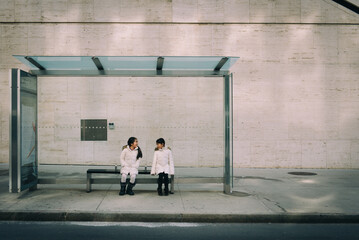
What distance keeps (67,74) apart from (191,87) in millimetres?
6045

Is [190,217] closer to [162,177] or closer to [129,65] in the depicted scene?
[162,177]

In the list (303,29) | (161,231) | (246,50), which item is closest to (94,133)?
(246,50)

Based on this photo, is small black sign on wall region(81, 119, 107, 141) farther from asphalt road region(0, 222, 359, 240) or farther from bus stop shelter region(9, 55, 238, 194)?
asphalt road region(0, 222, 359, 240)

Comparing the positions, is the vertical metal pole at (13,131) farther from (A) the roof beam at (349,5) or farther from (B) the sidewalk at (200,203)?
(A) the roof beam at (349,5)

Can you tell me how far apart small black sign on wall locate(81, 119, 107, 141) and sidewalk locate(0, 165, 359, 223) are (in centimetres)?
372

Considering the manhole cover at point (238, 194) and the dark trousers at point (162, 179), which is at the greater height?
the dark trousers at point (162, 179)

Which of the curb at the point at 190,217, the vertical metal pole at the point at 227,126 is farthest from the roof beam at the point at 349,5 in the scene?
the curb at the point at 190,217

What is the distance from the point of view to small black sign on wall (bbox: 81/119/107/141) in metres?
12.9

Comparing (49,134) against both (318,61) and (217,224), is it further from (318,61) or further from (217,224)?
(318,61)

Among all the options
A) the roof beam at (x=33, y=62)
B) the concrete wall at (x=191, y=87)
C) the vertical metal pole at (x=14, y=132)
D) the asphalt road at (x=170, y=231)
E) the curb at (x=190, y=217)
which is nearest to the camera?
the asphalt road at (x=170, y=231)

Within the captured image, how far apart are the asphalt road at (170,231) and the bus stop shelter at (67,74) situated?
1.80 meters

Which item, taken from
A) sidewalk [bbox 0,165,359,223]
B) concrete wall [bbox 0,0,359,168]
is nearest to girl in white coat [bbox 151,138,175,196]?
sidewalk [bbox 0,165,359,223]

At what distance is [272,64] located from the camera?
42.5 feet

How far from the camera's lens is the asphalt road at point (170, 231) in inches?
203
